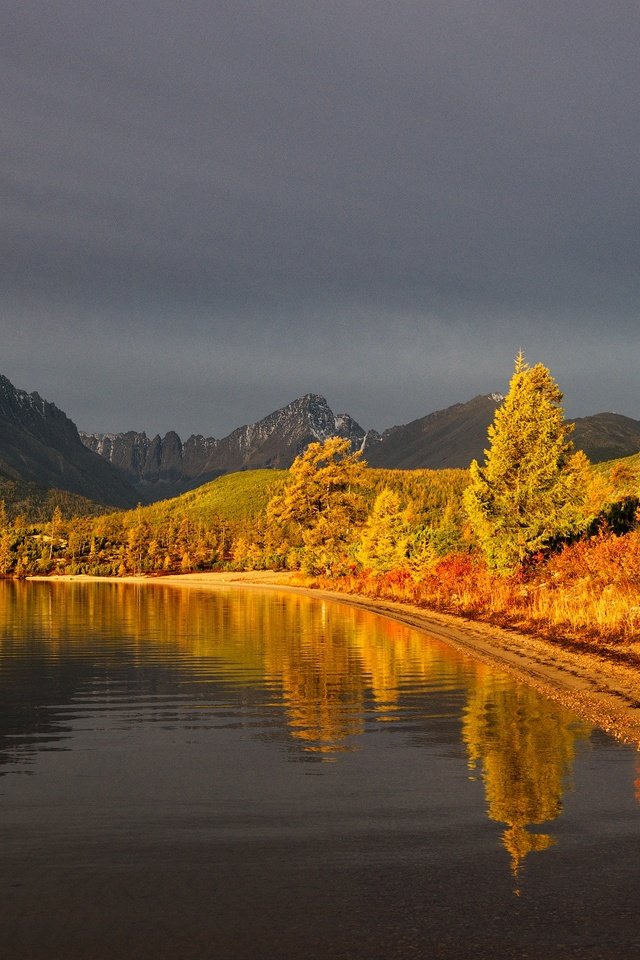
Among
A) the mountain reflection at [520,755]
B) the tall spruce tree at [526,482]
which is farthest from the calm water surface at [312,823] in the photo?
the tall spruce tree at [526,482]

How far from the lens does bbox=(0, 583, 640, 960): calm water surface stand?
595cm

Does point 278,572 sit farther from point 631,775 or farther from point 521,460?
point 631,775

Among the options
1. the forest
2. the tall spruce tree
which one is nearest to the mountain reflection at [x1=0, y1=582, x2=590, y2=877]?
the forest

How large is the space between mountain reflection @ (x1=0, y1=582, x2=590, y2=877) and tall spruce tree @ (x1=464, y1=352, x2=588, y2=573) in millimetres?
6904

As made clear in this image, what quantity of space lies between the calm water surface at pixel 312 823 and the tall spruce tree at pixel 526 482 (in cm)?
2002

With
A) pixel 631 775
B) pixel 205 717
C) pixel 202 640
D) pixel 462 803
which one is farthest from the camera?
pixel 202 640

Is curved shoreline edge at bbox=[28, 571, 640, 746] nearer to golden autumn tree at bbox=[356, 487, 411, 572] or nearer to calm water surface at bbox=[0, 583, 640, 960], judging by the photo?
calm water surface at bbox=[0, 583, 640, 960]

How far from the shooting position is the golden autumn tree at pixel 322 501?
78.9 m

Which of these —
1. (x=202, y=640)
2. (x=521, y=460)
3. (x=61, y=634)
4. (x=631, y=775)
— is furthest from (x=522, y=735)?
(x=521, y=460)

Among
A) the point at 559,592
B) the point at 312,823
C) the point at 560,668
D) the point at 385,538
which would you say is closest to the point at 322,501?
the point at 385,538

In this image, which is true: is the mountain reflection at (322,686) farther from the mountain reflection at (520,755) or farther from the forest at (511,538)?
the forest at (511,538)

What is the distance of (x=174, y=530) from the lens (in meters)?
154

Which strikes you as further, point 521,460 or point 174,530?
point 174,530

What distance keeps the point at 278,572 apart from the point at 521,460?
219 ft
